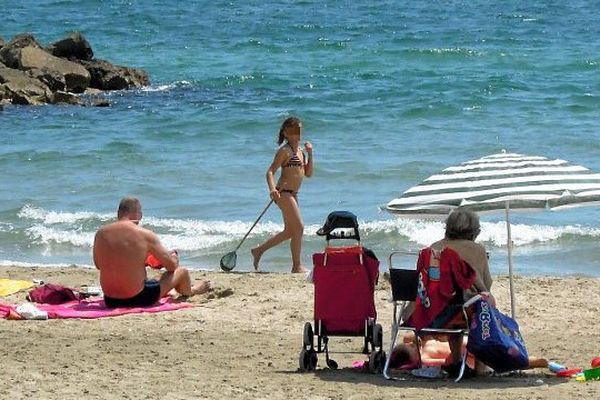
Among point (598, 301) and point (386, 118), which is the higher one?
point (386, 118)

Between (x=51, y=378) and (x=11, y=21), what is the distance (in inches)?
1621

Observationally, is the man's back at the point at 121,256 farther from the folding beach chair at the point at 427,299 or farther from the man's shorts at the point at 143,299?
the folding beach chair at the point at 427,299

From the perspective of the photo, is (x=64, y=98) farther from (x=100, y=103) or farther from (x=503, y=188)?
(x=503, y=188)

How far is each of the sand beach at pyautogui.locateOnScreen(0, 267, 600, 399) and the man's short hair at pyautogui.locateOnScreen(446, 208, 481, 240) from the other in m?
0.83

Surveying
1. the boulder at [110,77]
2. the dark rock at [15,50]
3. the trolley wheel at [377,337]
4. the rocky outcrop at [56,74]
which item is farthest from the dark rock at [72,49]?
the trolley wheel at [377,337]

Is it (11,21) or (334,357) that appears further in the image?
(11,21)

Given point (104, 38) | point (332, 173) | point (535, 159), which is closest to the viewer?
point (535, 159)

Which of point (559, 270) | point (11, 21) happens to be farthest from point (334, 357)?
point (11, 21)

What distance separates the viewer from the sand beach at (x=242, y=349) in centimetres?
717

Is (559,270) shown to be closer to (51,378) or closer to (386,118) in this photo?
(51,378)

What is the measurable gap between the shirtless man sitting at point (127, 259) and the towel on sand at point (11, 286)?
1.06 meters

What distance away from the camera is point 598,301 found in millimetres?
10305

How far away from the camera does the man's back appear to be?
31.6 ft

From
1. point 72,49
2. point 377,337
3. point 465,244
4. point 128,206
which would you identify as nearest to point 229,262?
point 128,206
